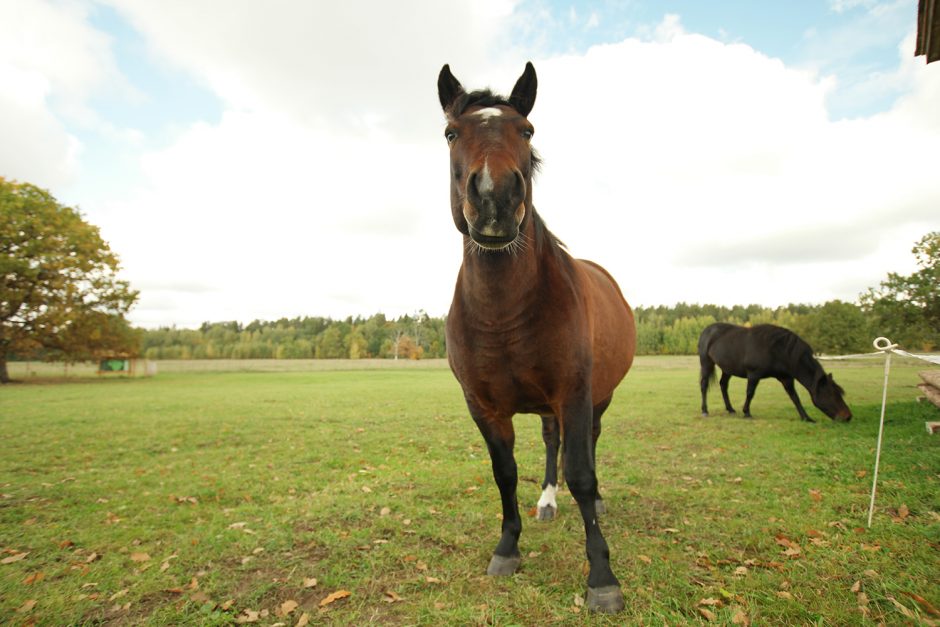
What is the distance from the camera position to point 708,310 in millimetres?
A: 100750

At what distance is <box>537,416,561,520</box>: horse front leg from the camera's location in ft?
15.0

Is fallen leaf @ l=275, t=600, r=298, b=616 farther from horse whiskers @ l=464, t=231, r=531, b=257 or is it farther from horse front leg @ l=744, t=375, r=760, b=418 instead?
horse front leg @ l=744, t=375, r=760, b=418

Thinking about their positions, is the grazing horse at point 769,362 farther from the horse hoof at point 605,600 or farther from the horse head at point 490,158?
the horse head at point 490,158

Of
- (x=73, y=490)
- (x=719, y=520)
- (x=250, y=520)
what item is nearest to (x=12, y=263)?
(x=73, y=490)

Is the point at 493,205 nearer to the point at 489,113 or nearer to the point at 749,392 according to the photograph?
the point at 489,113

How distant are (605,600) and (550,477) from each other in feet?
6.03

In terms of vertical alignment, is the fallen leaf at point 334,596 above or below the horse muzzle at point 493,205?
below

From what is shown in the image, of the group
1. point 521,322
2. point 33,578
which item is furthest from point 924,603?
point 33,578

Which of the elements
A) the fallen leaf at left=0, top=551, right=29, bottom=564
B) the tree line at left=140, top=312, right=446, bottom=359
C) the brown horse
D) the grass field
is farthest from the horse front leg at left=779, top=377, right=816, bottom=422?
the tree line at left=140, top=312, right=446, bottom=359

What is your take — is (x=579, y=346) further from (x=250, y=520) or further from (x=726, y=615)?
(x=250, y=520)

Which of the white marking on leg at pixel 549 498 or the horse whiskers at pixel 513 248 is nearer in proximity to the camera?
the horse whiskers at pixel 513 248

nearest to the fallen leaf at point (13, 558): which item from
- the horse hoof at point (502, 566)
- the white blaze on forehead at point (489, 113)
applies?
the horse hoof at point (502, 566)

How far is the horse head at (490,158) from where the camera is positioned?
2.45 metres

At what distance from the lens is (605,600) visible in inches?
→ 116
